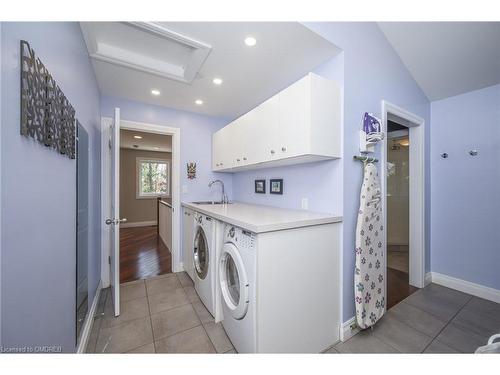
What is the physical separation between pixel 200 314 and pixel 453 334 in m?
2.13

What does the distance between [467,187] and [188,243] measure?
337cm

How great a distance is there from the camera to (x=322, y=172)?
170 cm

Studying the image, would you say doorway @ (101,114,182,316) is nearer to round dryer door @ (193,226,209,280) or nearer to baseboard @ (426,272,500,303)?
round dryer door @ (193,226,209,280)

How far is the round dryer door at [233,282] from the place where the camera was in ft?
4.09

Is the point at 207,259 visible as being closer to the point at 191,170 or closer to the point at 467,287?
the point at 191,170

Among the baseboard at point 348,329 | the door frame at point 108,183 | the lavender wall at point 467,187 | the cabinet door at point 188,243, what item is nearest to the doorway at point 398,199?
the lavender wall at point 467,187

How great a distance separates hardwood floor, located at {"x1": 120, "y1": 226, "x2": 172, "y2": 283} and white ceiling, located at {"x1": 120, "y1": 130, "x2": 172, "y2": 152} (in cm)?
244

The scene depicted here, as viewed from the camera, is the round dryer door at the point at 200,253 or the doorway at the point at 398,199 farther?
the doorway at the point at 398,199

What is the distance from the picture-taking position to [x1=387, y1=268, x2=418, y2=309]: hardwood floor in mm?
2115

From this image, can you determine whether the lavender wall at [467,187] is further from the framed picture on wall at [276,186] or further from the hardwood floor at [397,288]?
the framed picture on wall at [276,186]

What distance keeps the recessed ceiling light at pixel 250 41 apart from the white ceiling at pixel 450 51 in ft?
4.14

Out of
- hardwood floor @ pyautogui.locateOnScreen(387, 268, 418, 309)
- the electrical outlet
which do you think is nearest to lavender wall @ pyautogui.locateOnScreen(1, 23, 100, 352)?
the electrical outlet
